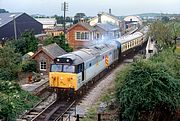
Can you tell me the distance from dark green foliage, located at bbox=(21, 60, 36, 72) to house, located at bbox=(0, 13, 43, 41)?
52.7 feet

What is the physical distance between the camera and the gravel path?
21337 mm

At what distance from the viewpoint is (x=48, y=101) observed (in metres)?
22.8

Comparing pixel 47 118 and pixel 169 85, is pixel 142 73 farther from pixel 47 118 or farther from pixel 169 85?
pixel 47 118

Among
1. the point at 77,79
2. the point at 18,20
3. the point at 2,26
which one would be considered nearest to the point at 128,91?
the point at 77,79

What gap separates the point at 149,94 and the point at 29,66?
18.8 metres

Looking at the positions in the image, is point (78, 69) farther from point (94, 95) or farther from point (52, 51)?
point (52, 51)

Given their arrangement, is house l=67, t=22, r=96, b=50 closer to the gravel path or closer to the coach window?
the gravel path

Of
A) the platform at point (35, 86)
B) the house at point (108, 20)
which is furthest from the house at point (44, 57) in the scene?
the house at point (108, 20)

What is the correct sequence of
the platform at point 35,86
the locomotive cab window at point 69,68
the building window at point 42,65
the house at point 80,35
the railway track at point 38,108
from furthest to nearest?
the house at point 80,35 → the building window at point 42,65 → the platform at point 35,86 → the locomotive cab window at point 69,68 → the railway track at point 38,108

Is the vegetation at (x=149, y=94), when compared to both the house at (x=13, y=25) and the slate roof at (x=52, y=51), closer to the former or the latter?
the slate roof at (x=52, y=51)

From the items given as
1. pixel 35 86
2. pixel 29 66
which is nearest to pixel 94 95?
pixel 35 86

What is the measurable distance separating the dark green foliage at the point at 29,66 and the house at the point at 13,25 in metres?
16.1

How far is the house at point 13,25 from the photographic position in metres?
51.3

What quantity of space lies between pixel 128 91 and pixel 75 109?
242 inches
